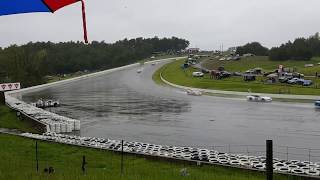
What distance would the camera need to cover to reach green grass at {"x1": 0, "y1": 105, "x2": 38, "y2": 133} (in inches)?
1817

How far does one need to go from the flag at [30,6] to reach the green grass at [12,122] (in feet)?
132

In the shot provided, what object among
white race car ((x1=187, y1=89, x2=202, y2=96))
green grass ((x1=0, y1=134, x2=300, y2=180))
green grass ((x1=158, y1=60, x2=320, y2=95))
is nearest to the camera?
green grass ((x1=0, y1=134, x2=300, y2=180))

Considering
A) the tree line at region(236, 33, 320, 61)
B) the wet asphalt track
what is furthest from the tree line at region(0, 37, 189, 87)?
the tree line at region(236, 33, 320, 61)

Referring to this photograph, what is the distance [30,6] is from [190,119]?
4653 centimetres

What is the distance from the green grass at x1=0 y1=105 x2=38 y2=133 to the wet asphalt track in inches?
225

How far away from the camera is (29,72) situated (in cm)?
12744

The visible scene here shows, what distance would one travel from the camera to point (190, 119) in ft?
172

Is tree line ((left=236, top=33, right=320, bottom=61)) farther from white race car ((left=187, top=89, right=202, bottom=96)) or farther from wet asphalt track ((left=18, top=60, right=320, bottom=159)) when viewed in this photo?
white race car ((left=187, top=89, right=202, bottom=96))

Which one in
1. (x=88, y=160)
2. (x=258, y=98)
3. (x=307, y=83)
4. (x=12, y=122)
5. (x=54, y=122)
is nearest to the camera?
(x=88, y=160)

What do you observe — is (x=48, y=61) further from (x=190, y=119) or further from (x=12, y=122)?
(x=190, y=119)

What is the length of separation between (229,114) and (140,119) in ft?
35.3

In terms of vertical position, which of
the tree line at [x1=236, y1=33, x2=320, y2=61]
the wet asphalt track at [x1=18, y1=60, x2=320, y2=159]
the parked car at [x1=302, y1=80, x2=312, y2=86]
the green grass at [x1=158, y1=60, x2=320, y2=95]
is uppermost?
the tree line at [x1=236, y1=33, x2=320, y2=61]

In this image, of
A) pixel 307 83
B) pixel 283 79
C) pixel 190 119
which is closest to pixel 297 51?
pixel 283 79

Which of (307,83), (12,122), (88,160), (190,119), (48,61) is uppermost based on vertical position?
(48,61)
